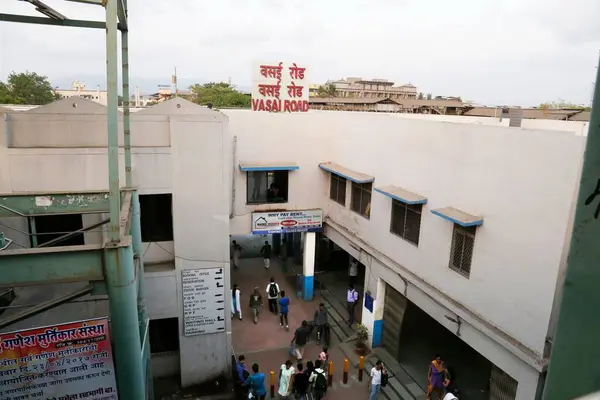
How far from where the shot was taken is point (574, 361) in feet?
4.37

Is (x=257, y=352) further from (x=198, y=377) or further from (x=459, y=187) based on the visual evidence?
(x=459, y=187)

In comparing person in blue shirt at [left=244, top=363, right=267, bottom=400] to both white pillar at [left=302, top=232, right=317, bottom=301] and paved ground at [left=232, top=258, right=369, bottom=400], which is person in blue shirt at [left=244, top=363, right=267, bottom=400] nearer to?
paved ground at [left=232, top=258, right=369, bottom=400]

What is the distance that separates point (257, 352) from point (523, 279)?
26.9ft

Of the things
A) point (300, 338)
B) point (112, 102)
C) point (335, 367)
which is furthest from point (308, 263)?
point (112, 102)

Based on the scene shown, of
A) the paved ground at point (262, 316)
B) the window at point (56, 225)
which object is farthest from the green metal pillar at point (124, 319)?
the paved ground at point (262, 316)

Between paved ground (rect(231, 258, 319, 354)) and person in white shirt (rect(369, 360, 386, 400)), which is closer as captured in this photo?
person in white shirt (rect(369, 360, 386, 400))

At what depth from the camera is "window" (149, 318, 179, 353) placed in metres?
11.7

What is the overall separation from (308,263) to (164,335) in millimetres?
6249

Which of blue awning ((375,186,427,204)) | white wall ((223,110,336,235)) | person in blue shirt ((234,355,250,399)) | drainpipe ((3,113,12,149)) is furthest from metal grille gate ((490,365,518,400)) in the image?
drainpipe ((3,113,12,149))

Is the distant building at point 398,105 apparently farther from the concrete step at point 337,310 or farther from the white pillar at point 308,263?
the concrete step at point 337,310

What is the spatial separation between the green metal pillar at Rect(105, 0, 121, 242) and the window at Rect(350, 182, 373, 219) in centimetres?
930

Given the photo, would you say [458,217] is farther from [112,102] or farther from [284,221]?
[284,221]

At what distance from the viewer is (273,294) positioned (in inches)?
596

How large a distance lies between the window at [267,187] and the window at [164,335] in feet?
17.1
